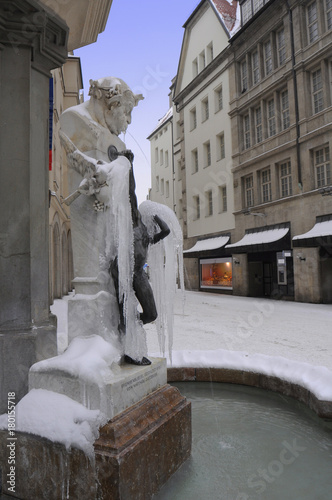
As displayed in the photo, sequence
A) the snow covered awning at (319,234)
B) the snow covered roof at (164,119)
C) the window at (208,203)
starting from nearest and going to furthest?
the snow covered awning at (319,234) < the window at (208,203) < the snow covered roof at (164,119)

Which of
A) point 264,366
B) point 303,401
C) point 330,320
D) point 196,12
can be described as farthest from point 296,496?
point 196,12

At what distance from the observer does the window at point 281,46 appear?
20.6 m

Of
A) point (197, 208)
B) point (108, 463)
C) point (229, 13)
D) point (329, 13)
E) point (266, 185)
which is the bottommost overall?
point (108, 463)

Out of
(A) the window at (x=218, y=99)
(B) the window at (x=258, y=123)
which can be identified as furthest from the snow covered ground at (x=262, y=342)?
(A) the window at (x=218, y=99)

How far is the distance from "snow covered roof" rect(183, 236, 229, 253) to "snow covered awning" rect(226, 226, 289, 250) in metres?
2.05

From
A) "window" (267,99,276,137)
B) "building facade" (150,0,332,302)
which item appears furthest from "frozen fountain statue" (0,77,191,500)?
"window" (267,99,276,137)

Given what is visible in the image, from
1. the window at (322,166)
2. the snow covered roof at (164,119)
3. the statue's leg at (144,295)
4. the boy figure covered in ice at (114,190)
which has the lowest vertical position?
the statue's leg at (144,295)

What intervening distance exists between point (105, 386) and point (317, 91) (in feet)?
63.6

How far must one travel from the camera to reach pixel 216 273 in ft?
87.4

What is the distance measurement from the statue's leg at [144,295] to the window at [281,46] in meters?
20.7

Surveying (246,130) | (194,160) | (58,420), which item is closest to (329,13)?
(246,130)

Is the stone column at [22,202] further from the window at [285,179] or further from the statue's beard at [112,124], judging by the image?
the window at [285,179]

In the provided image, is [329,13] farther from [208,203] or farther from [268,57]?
[208,203]

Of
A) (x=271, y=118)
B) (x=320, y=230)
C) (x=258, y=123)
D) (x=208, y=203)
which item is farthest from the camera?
(x=208, y=203)
